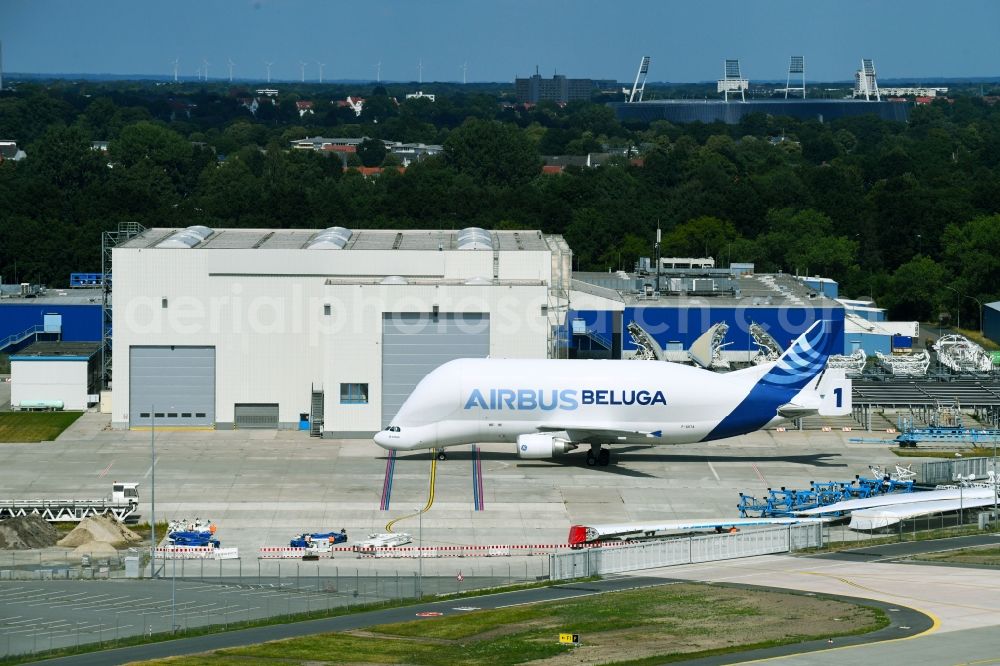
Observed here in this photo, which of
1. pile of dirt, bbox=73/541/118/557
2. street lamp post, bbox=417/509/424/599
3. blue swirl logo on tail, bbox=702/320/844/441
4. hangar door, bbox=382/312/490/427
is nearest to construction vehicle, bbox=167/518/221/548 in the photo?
pile of dirt, bbox=73/541/118/557

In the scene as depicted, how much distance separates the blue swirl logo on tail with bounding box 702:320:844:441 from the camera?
8281 centimetres

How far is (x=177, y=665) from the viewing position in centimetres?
4922

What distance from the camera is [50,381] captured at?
328 feet

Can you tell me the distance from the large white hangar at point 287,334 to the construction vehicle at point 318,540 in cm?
2383

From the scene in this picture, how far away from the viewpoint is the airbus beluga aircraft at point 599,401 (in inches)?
3238

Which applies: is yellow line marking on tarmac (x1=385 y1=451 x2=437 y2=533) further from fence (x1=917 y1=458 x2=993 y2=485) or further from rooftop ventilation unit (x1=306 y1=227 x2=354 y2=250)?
fence (x1=917 y1=458 x2=993 y2=485)

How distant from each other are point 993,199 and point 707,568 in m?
128

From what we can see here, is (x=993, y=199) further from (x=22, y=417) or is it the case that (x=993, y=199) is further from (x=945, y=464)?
(x=22, y=417)

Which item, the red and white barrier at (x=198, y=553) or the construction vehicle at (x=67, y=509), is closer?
the red and white barrier at (x=198, y=553)

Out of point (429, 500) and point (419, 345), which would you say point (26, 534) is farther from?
point (419, 345)

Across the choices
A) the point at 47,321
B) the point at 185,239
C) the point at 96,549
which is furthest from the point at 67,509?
the point at 47,321

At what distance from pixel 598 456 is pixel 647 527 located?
55.3 feet

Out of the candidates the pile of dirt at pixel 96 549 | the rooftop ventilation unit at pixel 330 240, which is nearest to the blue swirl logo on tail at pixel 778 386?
the rooftop ventilation unit at pixel 330 240

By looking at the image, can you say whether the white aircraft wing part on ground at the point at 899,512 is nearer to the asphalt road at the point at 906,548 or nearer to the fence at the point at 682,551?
the asphalt road at the point at 906,548
